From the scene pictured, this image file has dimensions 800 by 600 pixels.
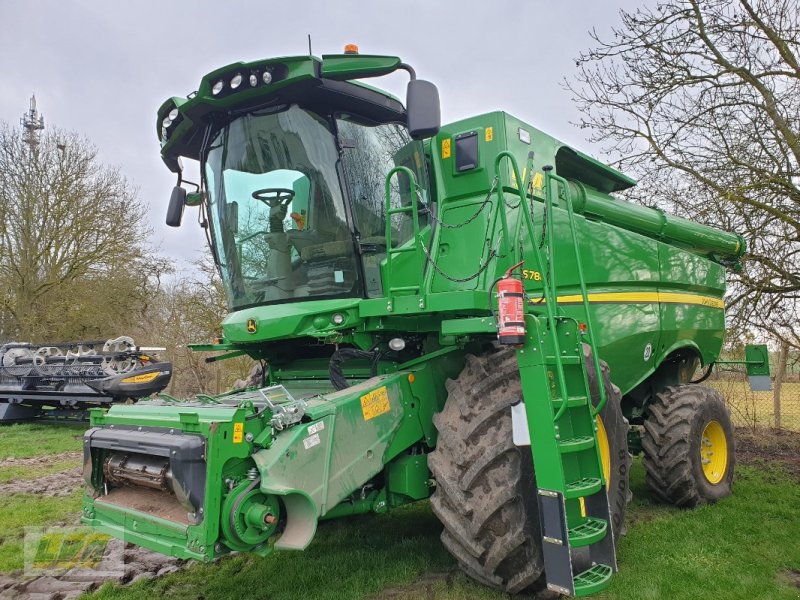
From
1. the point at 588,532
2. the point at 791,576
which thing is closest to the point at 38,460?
the point at 588,532

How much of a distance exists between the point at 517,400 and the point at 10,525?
4.48 meters

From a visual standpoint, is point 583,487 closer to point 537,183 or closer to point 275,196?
point 537,183

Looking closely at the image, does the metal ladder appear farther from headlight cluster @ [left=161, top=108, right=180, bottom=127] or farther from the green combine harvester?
headlight cluster @ [left=161, top=108, right=180, bottom=127]

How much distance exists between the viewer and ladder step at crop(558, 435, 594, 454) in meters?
3.20

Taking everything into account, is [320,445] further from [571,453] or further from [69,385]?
[69,385]

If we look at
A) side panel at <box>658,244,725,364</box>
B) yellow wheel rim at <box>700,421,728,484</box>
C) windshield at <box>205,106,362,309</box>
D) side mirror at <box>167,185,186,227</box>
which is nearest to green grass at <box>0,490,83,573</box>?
Result: windshield at <box>205,106,362,309</box>

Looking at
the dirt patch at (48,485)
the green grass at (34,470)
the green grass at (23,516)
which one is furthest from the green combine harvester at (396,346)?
the green grass at (34,470)

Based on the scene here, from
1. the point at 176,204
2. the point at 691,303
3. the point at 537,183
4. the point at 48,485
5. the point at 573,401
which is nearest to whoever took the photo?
the point at 573,401

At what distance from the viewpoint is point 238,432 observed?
2939mm

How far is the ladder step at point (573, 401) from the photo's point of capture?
3.26 metres

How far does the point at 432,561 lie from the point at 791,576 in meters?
2.29

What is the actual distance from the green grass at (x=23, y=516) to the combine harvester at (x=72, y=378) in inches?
160

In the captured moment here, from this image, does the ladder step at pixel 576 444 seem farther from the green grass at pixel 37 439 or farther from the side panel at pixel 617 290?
the green grass at pixel 37 439

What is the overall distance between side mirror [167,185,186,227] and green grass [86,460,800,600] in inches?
101
